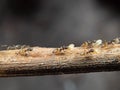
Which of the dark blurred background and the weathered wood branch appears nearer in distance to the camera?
the weathered wood branch

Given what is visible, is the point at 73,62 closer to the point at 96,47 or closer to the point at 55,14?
the point at 96,47

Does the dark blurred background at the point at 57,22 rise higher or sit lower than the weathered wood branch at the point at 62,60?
higher

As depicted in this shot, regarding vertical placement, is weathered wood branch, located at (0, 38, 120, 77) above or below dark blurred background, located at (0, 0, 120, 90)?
below

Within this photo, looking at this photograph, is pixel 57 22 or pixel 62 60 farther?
pixel 57 22

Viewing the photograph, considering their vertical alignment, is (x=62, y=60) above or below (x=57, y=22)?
below

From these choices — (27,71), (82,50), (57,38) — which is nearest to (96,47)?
(82,50)
